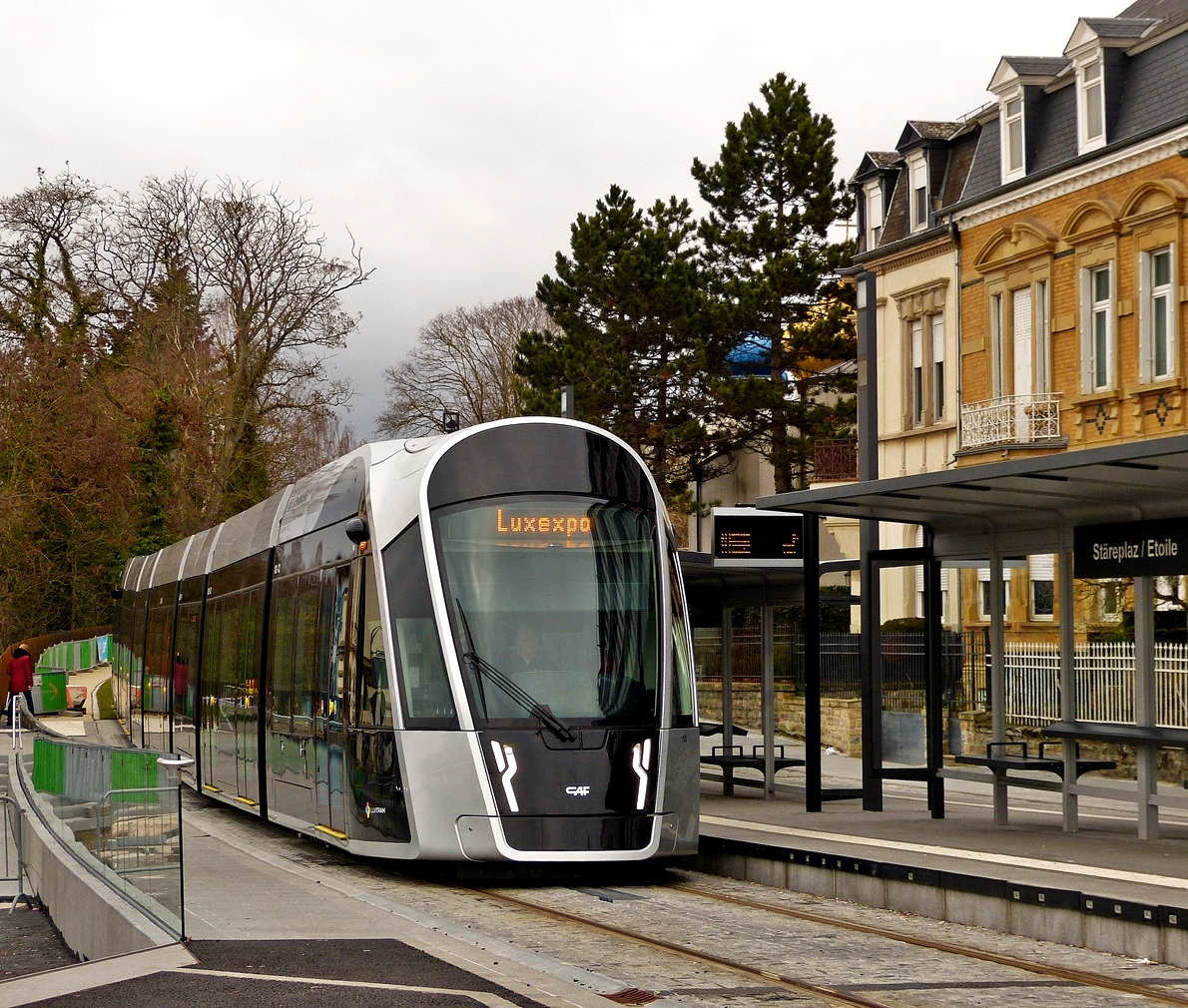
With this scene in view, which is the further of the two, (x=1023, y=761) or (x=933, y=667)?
(x=933, y=667)

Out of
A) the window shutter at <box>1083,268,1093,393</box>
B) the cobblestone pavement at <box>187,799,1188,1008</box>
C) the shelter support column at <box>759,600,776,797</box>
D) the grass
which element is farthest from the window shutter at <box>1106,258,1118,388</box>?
the grass

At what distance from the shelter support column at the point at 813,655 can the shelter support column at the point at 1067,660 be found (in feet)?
8.74

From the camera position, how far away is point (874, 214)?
38.5 meters

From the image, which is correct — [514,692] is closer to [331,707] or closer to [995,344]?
[331,707]

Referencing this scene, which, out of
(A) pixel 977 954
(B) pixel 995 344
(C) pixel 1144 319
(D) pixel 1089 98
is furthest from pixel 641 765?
(B) pixel 995 344

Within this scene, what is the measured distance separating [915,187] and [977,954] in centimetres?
2820

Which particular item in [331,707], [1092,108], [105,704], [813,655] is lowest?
[105,704]

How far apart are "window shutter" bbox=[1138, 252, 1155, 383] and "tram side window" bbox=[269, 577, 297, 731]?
16473 millimetres

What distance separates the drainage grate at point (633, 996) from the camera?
782 centimetres

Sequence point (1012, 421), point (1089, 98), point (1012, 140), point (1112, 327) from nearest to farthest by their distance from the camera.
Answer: point (1112, 327) → point (1089, 98) → point (1012, 421) → point (1012, 140)

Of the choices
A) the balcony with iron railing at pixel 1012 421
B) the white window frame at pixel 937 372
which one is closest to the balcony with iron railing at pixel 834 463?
the white window frame at pixel 937 372

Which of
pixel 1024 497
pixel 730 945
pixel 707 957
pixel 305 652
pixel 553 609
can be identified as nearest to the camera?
pixel 707 957

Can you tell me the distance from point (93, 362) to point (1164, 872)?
143ft

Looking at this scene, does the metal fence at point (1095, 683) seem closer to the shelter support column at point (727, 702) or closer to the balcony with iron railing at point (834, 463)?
the shelter support column at point (727, 702)
